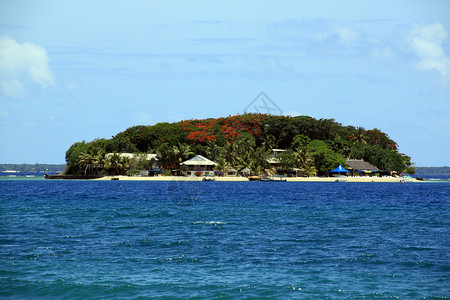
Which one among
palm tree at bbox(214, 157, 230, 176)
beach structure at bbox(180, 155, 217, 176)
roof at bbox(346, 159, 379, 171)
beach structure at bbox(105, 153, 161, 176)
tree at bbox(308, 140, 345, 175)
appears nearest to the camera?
beach structure at bbox(180, 155, 217, 176)

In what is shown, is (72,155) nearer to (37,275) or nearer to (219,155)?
(219,155)

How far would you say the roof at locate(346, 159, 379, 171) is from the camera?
118938mm

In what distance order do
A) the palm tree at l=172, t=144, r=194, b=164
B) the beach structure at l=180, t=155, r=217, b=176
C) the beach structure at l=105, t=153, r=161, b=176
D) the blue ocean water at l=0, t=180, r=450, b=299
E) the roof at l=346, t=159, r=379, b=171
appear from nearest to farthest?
the blue ocean water at l=0, t=180, r=450, b=299 < the beach structure at l=180, t=155, r=217, b=176 < the palm tree at l=172, t=144, r=194, b=164 < the beach structure at l=105, t=153, r=161, b=176 < the roof at l=346, t=159, r=379, b=171

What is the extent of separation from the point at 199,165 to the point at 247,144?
12.8 metres

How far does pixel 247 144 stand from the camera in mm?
117438

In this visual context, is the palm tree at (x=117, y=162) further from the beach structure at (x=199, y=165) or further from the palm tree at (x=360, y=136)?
the palm tree at (x=360, y=136)

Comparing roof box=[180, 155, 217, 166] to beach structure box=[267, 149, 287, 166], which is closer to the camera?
roof box=[180, 155, 217, 166]

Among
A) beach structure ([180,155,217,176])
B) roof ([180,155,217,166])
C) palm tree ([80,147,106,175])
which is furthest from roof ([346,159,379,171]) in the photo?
palm tree ([80,147,106,175])

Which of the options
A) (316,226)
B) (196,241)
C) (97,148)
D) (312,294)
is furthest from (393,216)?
(97,148)

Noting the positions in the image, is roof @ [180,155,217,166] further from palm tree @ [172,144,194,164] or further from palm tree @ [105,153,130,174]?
palm tree @ [105,153,130,174]

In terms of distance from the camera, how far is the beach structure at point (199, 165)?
367 ft

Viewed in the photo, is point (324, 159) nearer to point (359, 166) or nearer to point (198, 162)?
point (359, 166)

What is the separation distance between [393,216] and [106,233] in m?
23.2

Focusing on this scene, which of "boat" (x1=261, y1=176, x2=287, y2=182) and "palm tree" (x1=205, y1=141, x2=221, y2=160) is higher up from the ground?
"palm tree" (x1=205, y1=141, x2=221, y2=160)
